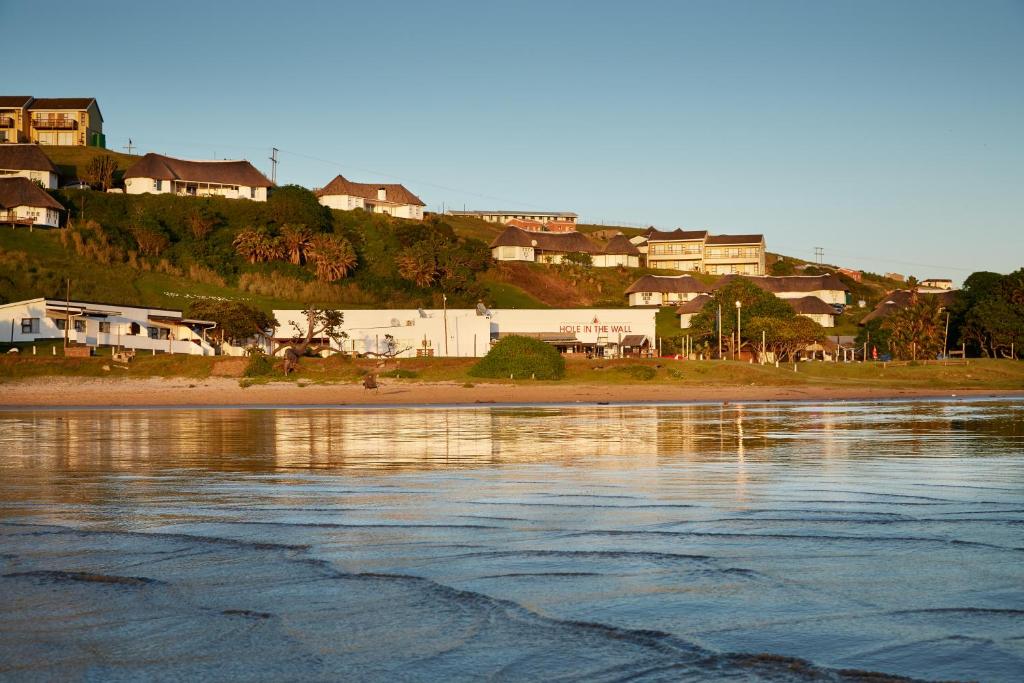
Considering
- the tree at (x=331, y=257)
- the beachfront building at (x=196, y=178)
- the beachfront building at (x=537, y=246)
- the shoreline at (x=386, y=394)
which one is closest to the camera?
the shoreline at (x=386, y=394)

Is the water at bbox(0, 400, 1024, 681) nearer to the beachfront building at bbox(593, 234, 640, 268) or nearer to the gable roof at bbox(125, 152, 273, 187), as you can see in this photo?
the gable roof at bbox(125, 152, 273, 187)

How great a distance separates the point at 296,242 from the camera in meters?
115

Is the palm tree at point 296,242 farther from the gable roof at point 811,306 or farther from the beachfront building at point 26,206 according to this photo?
the gable roof at point 811,306

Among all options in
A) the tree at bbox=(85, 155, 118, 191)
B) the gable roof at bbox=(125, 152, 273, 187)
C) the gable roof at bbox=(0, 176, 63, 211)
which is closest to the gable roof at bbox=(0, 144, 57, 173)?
the tree at bbox=(85, 155, 118, 191)

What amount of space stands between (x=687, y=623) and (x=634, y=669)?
109 cm

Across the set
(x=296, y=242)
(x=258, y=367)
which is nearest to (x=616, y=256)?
(x=296, y=242)

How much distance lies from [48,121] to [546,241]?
260 feet

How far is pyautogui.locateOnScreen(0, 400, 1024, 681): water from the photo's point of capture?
6.45 metres

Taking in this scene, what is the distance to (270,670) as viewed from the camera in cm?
625

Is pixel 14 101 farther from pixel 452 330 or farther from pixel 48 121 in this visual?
pixel 452 330

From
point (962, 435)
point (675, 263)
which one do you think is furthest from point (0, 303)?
point (675, 263)

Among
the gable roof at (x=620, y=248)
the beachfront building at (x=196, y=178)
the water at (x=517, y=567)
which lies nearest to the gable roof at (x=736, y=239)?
the gable roof at (x=620, y=248)

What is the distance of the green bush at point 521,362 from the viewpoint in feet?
206

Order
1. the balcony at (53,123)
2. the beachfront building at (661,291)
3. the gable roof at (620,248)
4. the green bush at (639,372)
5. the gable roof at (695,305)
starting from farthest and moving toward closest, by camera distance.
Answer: the gable roof at (620,248)
the balcony at (53,123)
the beachfront building at (661,291)
the gable roof at (695,305)
the green bush at (639,372)
